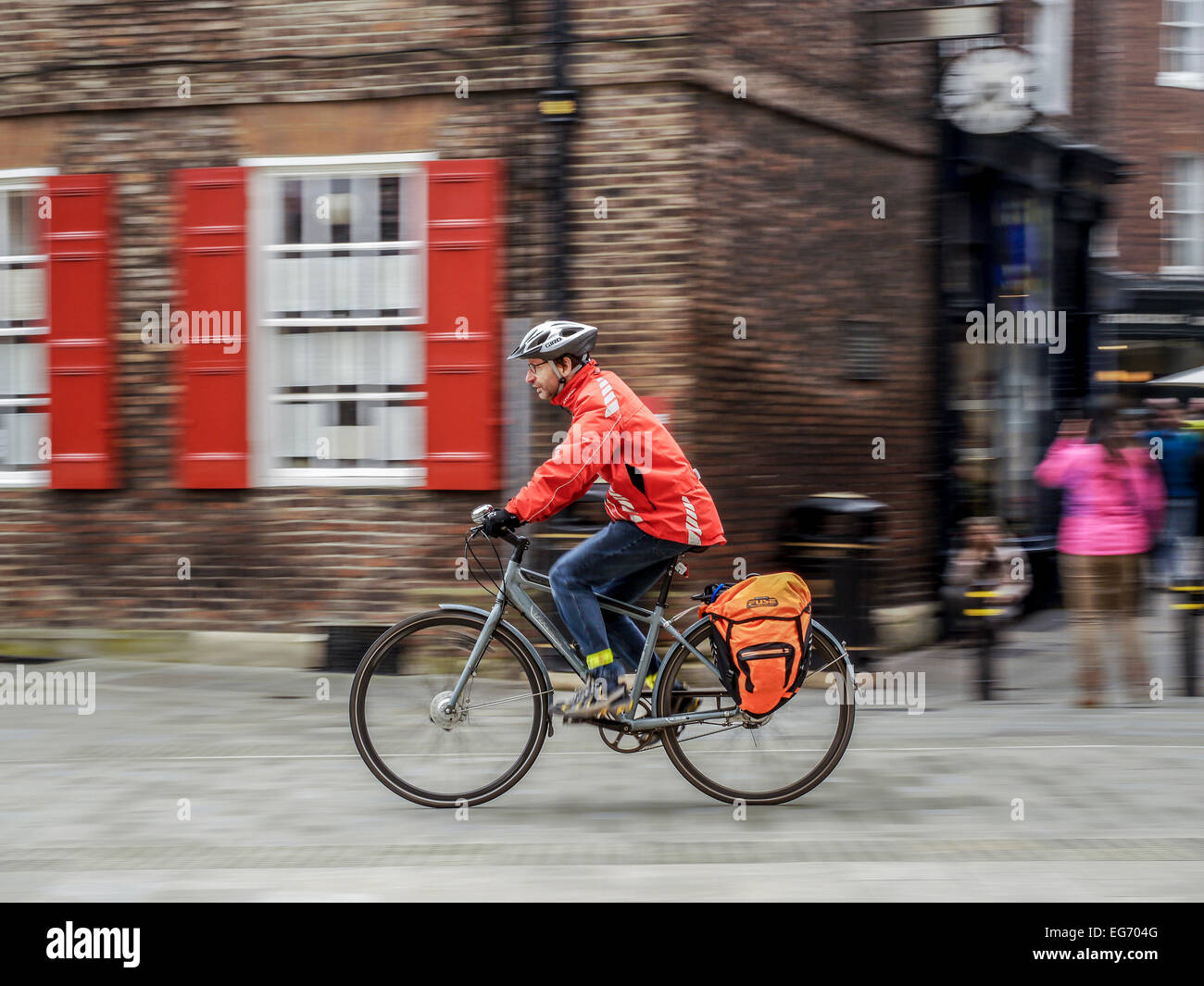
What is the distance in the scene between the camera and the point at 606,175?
9.30m

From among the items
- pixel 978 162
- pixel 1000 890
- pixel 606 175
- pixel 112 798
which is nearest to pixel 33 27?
pixel 606 175

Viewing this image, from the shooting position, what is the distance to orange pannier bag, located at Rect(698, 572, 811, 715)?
561 cm

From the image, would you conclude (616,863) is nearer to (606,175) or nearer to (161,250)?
(606,175)

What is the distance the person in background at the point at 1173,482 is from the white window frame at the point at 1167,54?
1122 cm

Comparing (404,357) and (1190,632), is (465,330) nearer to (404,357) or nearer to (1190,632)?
(404,357)

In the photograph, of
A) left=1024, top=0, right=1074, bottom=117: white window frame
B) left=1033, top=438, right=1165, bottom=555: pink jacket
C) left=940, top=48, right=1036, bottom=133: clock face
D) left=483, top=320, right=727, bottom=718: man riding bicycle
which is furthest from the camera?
left=1024, top=0, right=1074, bottom=117: white window frame

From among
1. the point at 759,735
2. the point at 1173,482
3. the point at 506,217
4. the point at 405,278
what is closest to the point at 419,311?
the point at 405,278

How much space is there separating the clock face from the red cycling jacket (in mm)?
6669

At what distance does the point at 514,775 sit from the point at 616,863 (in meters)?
0.87

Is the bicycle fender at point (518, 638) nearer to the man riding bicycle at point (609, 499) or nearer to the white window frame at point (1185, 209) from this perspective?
the man riding bicycle at point (609, 499)

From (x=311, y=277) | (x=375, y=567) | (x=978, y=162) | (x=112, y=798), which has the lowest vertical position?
(x=112, y=798)

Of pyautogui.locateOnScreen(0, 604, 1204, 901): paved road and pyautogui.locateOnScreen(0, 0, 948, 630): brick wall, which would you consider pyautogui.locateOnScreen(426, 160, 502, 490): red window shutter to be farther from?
pyautogui.locateOnScreen(0, 604, 1204, 901): paved road

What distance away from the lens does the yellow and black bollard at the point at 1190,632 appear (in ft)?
28.2

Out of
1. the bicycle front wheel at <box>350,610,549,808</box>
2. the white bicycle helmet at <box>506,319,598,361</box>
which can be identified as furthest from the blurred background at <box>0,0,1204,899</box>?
the white bicycle helmet at <box>506,319,598,361</box>
